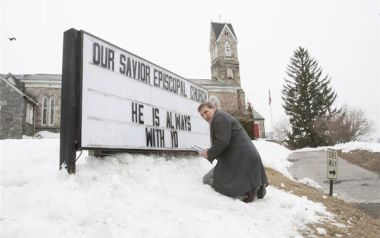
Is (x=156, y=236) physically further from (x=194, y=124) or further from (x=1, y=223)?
(x=194, y=124)

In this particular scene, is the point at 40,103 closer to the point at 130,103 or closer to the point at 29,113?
the point at 29,113

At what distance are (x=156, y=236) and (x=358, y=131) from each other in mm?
54307

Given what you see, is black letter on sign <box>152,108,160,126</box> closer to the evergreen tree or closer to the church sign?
the church sign

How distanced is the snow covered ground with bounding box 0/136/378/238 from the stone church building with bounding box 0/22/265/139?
16.0 meters

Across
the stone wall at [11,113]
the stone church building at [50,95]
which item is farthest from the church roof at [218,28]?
the stone wall at [11,113]

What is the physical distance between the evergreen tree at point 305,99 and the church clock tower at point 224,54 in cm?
889

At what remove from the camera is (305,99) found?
49.6 metres

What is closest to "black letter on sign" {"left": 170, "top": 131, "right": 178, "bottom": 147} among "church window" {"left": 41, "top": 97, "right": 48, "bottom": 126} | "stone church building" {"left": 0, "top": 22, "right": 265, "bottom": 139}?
"stone church building" {"left": 0, "top": 22, "right": 265, "bottom": 139}

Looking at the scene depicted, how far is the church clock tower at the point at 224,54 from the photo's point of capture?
5722 cm

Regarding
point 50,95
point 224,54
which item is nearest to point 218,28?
point 224,54

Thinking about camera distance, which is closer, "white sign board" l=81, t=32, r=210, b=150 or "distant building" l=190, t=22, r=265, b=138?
"white sign board" l=81, t=32, r=210, b=150

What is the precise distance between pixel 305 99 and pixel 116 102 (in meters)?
47.0

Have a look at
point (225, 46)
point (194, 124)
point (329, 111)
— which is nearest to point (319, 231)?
point (194, 124)

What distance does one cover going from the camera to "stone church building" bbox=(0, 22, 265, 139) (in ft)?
105
